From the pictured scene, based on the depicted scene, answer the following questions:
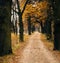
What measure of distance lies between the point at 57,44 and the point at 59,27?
5.01ft

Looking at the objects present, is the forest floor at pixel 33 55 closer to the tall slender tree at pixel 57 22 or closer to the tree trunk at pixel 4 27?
the tree trunk at pixel 4 27

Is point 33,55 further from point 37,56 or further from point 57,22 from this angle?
point 57,22

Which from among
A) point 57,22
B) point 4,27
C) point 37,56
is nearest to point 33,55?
point 37,56

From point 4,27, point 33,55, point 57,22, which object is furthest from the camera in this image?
point 57,22

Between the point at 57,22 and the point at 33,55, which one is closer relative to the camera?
the point at 33,55

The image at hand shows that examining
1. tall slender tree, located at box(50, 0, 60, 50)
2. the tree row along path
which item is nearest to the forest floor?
the tree row along path

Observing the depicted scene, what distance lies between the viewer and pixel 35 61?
45.5ft

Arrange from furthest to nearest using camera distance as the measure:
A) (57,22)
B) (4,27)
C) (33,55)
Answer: (57,22)
(33,55)
(4,27)

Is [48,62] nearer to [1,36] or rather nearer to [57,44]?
[1,36]

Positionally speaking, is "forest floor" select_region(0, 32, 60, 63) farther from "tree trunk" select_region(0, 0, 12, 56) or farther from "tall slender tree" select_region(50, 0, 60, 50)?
"tall slender tree" select_region(50, 0, 60, 50)

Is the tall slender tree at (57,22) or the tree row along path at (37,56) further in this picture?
the tall slender tree at (57,22)

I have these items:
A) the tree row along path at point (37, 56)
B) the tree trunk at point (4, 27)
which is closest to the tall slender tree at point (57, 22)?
the tree row along path at point (37, 56)

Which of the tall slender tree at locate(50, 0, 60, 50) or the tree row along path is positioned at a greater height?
the tall slender tree at locate(50, 0, 60, 50)

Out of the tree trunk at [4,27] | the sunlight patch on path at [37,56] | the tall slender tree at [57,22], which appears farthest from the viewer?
the tall slender tree at [57,22]
